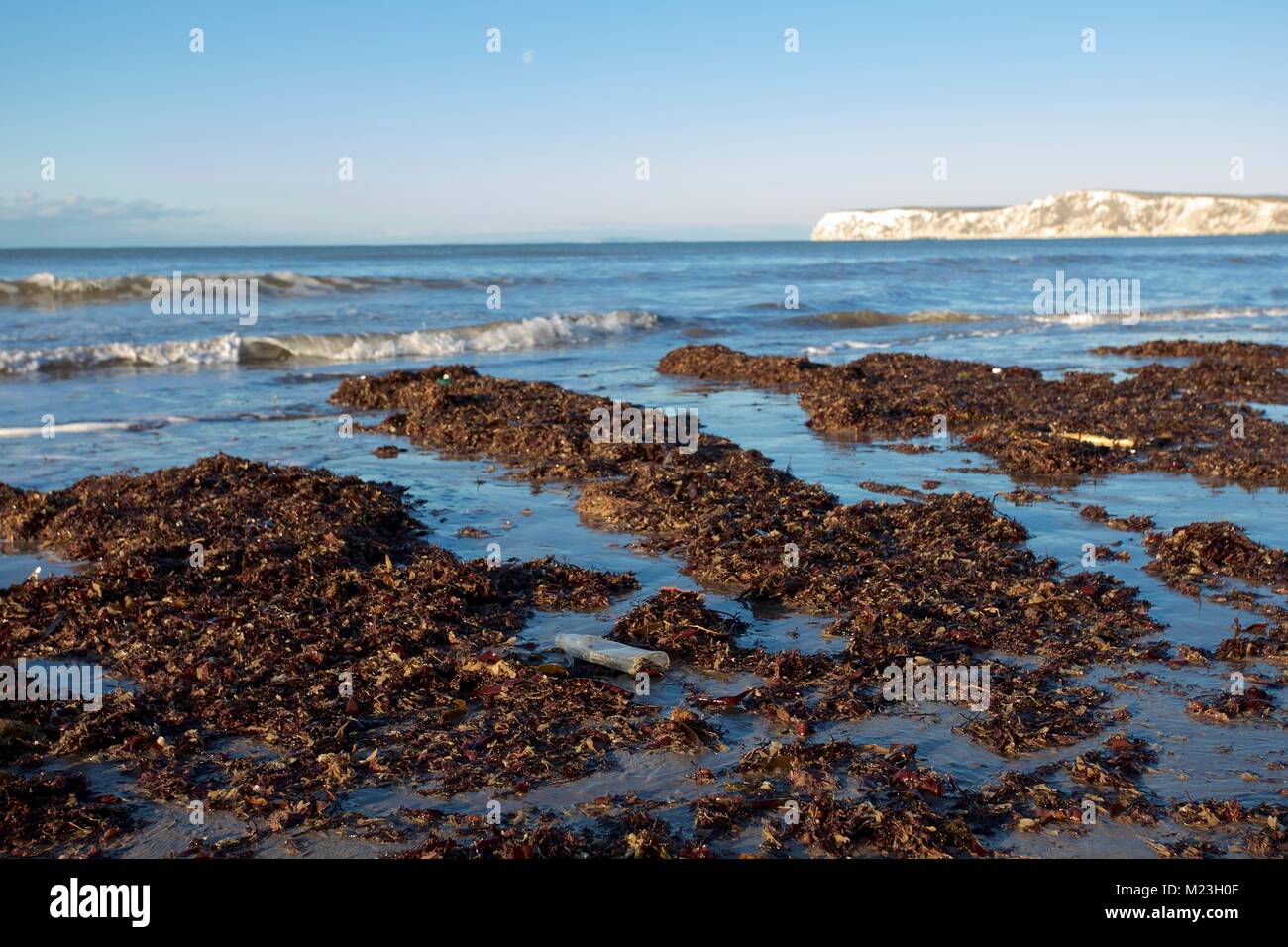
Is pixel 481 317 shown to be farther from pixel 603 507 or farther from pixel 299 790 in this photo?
pixel 299 790

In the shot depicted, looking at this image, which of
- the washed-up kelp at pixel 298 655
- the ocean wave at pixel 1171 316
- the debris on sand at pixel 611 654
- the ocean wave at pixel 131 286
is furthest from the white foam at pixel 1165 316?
the debris on sand at pixel 611 654

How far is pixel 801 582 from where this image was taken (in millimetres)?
6594

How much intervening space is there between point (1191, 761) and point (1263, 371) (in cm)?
1316

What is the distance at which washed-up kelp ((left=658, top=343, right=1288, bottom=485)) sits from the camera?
9.93 meters

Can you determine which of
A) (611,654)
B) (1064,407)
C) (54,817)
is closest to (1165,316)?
(1064,407)

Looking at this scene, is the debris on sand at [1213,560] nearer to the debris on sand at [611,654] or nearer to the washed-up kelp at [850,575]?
the washed-up kelp at [850,575]

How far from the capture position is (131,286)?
37.3m

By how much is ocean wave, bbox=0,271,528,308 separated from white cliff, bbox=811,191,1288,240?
440 ft

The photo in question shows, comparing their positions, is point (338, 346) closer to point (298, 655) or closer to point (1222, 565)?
point (298, 655)

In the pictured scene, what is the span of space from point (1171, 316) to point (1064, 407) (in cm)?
1977

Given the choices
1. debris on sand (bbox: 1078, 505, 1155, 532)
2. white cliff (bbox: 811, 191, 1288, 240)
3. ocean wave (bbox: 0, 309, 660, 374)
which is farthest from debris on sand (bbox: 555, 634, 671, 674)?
white cliff (bbox: 811, 191, 1288, 240)

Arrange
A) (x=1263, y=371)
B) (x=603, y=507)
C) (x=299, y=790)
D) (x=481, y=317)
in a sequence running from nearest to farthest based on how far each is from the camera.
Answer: (x=299, y=790), (x=603, y=507), (x=1263, y=371), (x=481, y=317)

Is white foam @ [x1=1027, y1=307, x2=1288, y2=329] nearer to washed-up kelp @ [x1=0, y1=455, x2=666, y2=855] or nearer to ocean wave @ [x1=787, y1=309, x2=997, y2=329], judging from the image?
ocean wave @ [x1=787, y1=309, x2=997, y2=329]
